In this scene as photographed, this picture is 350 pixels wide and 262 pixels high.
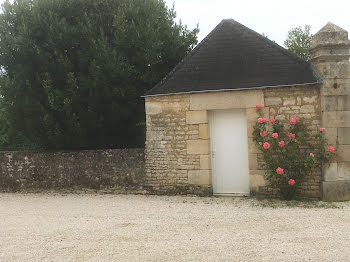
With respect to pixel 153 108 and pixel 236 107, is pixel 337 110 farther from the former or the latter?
pixel 153 108

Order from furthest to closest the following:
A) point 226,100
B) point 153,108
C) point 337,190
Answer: point 153,108, point 226,100, point 337,190

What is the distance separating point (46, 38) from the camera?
11.3 meters

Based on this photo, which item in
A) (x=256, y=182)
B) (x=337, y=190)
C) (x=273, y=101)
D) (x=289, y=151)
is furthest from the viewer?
(x=256, y=182)

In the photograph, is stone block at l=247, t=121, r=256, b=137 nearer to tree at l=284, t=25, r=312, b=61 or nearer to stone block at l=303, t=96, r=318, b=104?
stone block at l=303, t=96, r=318, b=104

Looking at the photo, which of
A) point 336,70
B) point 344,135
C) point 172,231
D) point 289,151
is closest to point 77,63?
point 289,151

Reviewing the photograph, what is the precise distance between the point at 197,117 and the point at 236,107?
93cm

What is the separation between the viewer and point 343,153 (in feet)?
28.3

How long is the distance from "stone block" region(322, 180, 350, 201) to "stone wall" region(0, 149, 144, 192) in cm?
426

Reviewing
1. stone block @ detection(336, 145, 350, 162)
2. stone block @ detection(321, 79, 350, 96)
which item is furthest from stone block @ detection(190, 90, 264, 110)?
stone block @ detection(336, 145, 350, 162)

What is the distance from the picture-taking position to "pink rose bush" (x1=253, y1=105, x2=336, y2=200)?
8562mm

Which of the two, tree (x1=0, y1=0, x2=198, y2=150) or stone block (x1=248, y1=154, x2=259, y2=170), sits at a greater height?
tree (x1=0, y1=0, x2=198, y2=150)

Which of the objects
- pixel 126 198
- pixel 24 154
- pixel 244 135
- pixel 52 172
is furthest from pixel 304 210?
pixel 24 154

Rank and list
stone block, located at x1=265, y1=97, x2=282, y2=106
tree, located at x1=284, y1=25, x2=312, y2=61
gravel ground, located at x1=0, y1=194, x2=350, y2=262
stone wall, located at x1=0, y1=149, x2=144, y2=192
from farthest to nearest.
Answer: tree, located at x1=284, y1=25, x2=312, y2=61 → stone wall, located at x1=0, y1=149, x2=144, y2=192 → stone block, located at x1=265, y1=97, x2=282, y2=106 → gravel ground, located at x1=0, y1=194, x2=350, y2=262

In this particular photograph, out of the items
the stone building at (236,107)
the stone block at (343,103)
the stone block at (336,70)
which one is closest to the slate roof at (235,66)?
the stone building at (236,107)
